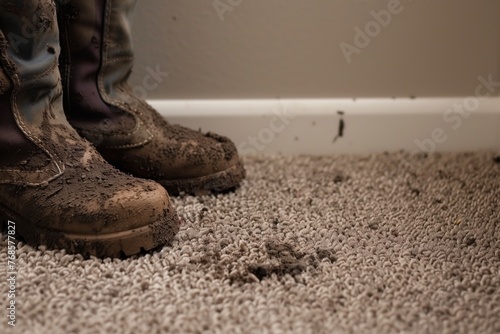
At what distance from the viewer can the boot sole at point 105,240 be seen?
2.32 feet

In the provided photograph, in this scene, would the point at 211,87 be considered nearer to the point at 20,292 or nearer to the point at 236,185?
the point at 236,185

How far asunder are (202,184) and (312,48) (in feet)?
1.30

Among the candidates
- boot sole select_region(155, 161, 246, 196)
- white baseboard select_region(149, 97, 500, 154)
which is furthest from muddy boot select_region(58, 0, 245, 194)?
white baseboard select_region(149, 97, 500, 154)

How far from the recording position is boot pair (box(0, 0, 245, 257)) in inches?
27.8

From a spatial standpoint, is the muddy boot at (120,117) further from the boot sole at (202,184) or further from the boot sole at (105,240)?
the boot sole at (105,240)

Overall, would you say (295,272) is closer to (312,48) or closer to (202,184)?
(202,184)

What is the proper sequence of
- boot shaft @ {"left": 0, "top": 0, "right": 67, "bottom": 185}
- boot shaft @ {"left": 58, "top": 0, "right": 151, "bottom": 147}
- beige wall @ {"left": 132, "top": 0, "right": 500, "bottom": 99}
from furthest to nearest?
beige wall @ {"left": 132, "top": 0, "right": 500, "bottom": 99} < boot shaft @ {"left": 58, "top": 0, "right": 151, "bottom": 147} < boot shaft @ {"left": 0, "top": 0, "right": 67, "bottom": 185}

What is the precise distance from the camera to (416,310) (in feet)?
2.03

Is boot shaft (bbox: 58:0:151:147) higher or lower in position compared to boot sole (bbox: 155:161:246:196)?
higher

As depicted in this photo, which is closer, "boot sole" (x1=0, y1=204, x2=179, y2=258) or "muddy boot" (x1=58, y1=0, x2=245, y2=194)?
"boot sole" (x1=0, y1=204, x2=179, y2=258)

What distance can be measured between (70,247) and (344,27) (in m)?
0.71

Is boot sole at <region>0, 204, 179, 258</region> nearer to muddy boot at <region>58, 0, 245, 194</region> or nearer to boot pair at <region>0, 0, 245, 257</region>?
boot pair at <region>0, 0, 245, 257</region>

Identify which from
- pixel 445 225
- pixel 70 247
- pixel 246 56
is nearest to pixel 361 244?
pixel 445 225

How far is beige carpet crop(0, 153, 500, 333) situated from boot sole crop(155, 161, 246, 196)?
0.02 m
